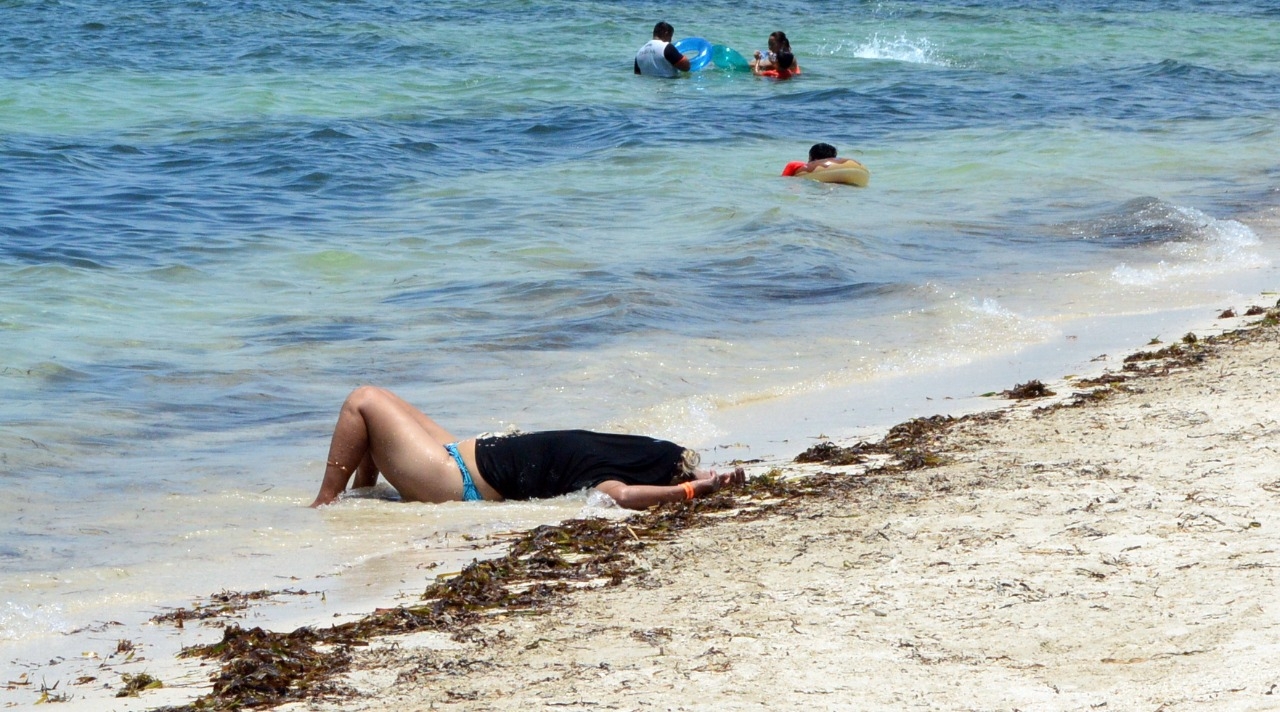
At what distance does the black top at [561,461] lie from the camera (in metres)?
5.41

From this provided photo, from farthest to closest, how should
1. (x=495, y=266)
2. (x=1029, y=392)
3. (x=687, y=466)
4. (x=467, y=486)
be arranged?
(x=495, y=266)
(x=1029, y=392)
(x=467, y=486)
(x=687, y=466)

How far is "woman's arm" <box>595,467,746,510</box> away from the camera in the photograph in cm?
517

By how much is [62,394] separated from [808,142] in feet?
35.8

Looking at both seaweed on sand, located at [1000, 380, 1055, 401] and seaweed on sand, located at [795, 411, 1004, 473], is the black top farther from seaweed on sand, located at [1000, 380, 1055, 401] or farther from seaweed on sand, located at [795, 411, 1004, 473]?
seaweed on sand, located at [1000, 380, 1055, 401]

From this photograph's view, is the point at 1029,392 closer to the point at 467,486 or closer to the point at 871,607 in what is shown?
the point at 467,486

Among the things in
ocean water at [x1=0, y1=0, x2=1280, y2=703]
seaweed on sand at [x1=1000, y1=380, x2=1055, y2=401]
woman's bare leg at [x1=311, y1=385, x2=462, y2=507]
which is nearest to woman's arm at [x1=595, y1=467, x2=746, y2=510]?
ocean water at [x1=0, y1=0, x2=1280, y2=703]

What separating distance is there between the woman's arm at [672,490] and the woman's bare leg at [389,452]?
690 millimetres

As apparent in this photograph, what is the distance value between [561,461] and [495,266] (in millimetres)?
4998

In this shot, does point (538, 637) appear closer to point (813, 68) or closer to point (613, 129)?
point (613, 129)

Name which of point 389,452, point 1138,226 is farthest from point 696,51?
point 389,452

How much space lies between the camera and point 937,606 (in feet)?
12.0

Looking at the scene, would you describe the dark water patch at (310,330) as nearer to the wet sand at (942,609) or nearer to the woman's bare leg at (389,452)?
the woman's bare leg at (389,452)

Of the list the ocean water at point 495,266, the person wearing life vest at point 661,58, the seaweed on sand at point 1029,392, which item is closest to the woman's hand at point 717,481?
the ocean water at point 495,266

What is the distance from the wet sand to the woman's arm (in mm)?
440
